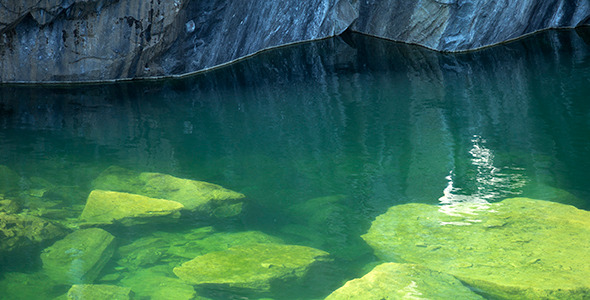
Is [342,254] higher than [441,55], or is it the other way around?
[441,55]

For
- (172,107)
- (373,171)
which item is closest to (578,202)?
(373,171)

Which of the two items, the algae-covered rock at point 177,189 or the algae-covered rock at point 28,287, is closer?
the algae-covered rock at point 28,287

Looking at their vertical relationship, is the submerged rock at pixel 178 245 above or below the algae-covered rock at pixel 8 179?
below

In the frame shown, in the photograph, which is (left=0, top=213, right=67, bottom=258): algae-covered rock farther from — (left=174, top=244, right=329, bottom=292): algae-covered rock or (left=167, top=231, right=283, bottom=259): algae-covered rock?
(left=174, top=244, right=329, bottom=292): algae-covered rock

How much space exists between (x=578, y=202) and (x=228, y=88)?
17.9 feet

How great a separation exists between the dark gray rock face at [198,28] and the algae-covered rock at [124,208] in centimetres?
480

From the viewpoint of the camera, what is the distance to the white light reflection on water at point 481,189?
4770 millimetres

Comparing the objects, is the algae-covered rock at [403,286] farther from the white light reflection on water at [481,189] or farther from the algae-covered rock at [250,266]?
the white light reflection on water at [481,189]

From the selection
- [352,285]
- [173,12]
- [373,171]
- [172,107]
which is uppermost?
[173,12]

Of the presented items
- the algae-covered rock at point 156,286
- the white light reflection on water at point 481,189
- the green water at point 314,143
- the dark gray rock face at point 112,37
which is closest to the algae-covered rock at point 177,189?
the green water at point 314,143

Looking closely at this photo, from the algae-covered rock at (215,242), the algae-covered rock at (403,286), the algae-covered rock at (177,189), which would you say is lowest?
the algae-covered rock at (403,286)

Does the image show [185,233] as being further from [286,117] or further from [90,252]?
[286,117]

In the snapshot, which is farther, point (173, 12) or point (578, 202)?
point (173, 12)

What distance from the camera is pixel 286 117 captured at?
24.3 feet
